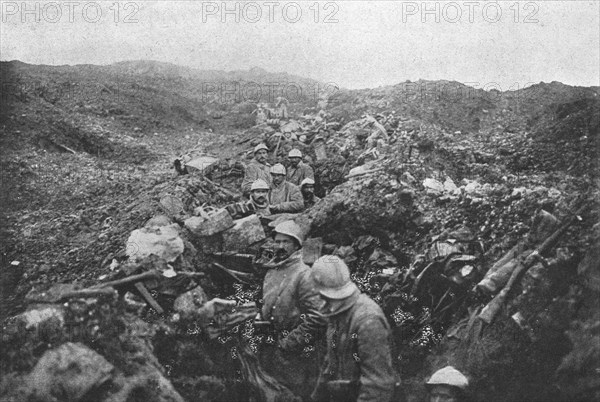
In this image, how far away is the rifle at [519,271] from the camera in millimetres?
3482

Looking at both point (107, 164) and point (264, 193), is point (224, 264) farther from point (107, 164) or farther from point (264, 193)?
point (107, 164)

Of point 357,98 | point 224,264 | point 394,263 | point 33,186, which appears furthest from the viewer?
point 357,98

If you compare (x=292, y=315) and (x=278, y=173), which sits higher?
(x=278, y=173)

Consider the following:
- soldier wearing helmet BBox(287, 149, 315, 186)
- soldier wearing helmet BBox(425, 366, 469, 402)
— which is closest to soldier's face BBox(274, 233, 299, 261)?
soldier wearing helmet BBox(425, 366, 469, 402)

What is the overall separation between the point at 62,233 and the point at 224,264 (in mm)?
2363

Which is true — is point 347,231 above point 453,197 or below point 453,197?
below

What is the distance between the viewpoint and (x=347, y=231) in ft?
17.0

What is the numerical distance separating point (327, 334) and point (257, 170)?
12.2ft

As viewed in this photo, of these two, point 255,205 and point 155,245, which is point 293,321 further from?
point 255,205

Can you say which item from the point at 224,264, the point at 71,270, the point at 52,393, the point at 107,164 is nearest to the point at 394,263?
the point at 224,264

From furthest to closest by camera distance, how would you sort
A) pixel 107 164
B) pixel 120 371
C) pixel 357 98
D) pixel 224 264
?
pixel 357 98 → pixel 107 164 → pixel 224 264 → pixel 120 371

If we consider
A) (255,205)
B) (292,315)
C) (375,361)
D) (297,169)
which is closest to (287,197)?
(255,205)

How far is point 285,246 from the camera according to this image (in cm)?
438

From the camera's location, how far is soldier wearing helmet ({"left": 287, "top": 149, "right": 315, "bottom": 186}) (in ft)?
22.8
